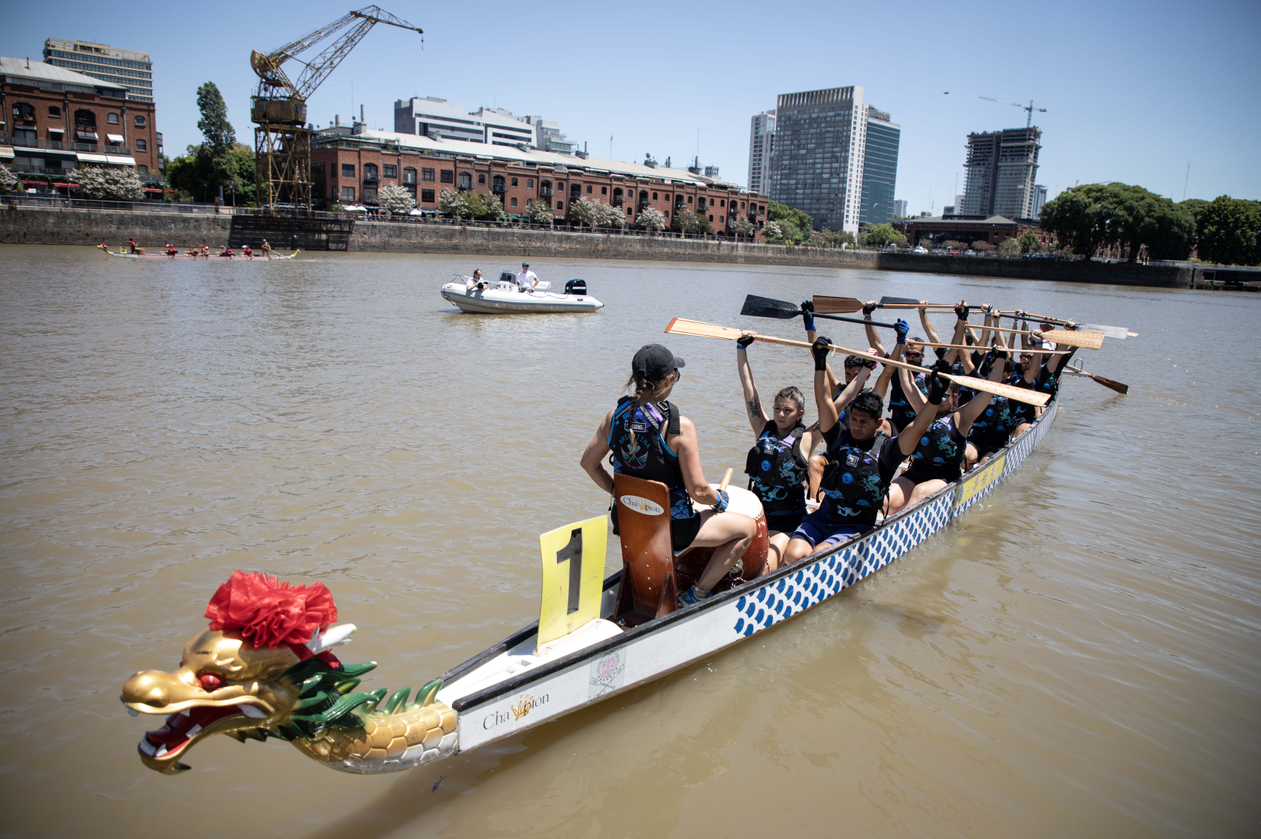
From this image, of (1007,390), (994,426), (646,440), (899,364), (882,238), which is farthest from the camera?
(882,238)

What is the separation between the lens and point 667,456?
14.2ft

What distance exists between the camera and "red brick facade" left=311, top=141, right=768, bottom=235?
72.6 m

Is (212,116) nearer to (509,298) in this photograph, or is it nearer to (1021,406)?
(509,298)

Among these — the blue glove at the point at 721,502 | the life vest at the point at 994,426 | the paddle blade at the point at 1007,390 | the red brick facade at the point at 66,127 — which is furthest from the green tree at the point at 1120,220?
the red brick facade at the point at 66,127

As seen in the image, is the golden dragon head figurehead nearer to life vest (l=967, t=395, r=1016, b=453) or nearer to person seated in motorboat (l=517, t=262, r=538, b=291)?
life vest (l=967, t=395, r=1016, b=453)

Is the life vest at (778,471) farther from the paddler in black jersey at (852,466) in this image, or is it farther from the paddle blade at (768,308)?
the paddle blade at (768,308)

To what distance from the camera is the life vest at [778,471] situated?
18.1ft

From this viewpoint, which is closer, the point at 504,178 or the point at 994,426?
the point at 994,426

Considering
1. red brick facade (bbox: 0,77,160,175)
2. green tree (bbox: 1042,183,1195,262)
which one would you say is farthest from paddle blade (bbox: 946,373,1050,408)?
green tree (bbox: 1042,183,1195,262)

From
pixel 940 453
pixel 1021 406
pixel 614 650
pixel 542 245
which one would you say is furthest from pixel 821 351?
pixel 542 245

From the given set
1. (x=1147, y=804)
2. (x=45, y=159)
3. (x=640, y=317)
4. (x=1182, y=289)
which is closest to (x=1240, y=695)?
(x=1147, y=804)

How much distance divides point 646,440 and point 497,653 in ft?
4.91

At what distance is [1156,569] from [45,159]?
8492 cm

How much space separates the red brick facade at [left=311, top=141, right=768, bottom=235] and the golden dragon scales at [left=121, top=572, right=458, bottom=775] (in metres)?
75.2
